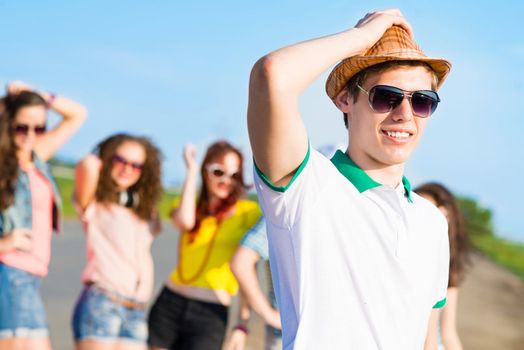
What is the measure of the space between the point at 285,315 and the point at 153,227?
3.89 meters

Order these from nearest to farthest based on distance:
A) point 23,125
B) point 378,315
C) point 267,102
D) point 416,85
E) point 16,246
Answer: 1. point 267,102
2. point 378,315
3. point 416,85
4. point 16,246
5. point 23,125

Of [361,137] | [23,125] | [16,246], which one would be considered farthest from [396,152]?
[23,125]

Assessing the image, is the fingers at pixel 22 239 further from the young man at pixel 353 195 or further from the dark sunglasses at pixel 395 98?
the dark sunglasses at pixel 395 98

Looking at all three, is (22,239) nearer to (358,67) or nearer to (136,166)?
(136,166)

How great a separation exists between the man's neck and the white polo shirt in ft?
0.24

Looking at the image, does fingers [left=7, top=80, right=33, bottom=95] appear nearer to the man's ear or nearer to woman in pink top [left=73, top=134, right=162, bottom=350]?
woman in pink top [left=73, top=134, right=162, bottom=350]

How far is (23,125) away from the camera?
6254 mm

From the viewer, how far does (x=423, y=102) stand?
115 inches

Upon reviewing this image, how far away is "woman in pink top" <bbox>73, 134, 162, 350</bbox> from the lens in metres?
5.98

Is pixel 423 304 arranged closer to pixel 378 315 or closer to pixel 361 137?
pixel 378 315

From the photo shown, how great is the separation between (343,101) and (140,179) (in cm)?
392

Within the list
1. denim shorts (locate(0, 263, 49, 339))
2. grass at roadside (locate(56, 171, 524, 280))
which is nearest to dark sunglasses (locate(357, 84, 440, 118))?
denim shorts (locate(0, 263, 49, 339))

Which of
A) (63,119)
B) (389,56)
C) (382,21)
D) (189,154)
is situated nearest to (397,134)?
(389,56)

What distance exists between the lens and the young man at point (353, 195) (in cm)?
254
